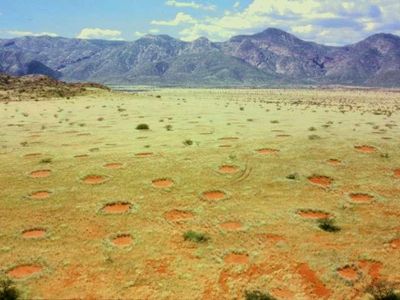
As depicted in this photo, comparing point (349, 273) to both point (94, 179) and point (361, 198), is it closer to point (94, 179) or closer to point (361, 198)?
point (361, 198)

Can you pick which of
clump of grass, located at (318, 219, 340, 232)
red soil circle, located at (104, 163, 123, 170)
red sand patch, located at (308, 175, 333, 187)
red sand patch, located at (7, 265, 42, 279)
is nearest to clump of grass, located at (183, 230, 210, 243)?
clump of grass, located at (318, 219, 340, 232)

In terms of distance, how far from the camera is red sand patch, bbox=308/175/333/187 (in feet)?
84.2

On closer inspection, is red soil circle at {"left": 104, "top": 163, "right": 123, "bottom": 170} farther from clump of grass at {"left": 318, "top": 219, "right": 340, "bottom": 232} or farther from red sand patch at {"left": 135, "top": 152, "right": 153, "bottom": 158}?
clump of grass at {"left": 318, "top": 219, "right": 340, "bottom": 232}

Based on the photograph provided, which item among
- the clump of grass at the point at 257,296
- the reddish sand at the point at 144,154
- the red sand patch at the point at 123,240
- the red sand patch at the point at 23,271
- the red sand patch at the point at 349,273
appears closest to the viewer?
the clump of grass at the point at 257,296

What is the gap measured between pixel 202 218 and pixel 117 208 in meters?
4.53

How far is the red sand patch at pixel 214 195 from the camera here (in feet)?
76.0

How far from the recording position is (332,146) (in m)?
33.9

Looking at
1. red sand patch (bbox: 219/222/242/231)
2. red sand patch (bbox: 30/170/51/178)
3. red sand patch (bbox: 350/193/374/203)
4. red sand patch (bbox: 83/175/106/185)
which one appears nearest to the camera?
red sand patch (bbox: 219/222/242/231)

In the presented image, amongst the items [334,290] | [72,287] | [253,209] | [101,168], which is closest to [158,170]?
[101,168]

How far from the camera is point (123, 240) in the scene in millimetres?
18609

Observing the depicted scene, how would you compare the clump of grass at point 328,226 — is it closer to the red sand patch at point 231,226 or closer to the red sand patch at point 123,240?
the red sand patch at point 231,226

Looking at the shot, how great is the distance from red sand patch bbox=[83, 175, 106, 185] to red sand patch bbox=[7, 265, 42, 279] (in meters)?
9.10

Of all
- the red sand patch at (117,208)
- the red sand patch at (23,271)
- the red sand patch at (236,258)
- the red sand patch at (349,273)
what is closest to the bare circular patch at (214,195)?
the red sand patch at (117,208)

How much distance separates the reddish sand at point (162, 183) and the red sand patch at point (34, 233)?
24.0ft
